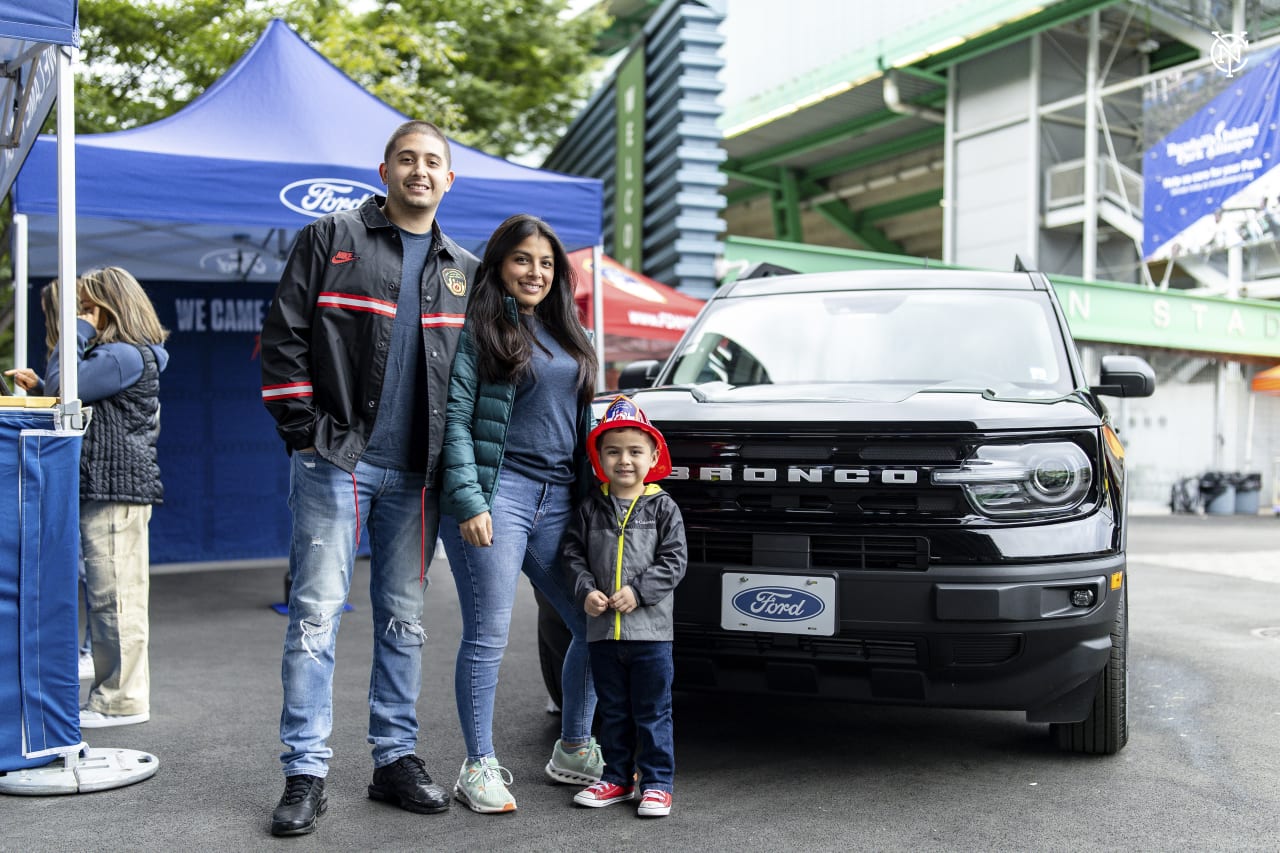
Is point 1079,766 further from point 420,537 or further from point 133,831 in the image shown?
point 133,831

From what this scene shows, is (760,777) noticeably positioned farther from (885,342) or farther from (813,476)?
(885,342)

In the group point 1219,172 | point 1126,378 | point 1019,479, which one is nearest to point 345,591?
point 1019,479

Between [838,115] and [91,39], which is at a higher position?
[838,115]

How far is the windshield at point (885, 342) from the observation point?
4.32m

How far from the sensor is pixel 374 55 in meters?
13.8

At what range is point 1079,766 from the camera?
3.88m

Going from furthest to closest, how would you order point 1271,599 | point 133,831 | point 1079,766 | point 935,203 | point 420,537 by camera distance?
1. point 935,203
2. point 1271,599
3. point 1079,766
4. point 420,537
5. point 133,831

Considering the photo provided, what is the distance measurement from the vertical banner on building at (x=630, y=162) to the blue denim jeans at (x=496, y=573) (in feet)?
31.9

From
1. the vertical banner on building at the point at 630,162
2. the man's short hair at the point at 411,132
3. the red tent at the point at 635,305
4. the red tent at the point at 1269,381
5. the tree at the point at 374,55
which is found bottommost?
the red tent at the point at 1269,381

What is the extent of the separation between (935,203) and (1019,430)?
28.9m

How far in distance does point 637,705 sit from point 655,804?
0.29 meters

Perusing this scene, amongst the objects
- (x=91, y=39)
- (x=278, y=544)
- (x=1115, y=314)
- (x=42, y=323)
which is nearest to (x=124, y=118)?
(x=91, y=39)

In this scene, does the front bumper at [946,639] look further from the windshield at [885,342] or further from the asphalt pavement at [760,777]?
the windshield at [885,342]

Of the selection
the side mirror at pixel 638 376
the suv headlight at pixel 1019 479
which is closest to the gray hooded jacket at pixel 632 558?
the suv headlight at pixel 1019 479
